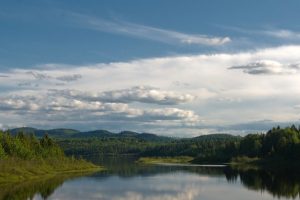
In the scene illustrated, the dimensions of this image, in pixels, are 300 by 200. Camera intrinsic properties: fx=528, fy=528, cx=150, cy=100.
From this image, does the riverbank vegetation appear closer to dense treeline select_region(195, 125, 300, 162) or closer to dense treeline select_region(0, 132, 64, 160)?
dense treeline select_region(0, 132, 64, 160)

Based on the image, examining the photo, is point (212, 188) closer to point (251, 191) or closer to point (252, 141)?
point (251, 191)

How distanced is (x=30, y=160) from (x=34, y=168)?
4511 mm

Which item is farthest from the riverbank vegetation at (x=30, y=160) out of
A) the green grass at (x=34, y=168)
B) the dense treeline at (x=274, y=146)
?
the dense treeline at (x=274, y=146)

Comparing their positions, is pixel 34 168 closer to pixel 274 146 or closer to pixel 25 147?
pixel 25 147

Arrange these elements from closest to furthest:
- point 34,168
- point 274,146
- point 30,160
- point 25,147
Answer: point 34,168, point 30,160, point 25,147, point 274,146

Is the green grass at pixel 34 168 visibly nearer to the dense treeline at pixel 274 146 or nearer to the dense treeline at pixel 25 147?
the dense treeline at pixel 25 147

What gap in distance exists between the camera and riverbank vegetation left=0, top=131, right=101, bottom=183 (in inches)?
4240

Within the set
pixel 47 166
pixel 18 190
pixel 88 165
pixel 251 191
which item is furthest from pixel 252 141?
pixel 18 190

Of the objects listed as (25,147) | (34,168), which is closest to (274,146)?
(25,147)

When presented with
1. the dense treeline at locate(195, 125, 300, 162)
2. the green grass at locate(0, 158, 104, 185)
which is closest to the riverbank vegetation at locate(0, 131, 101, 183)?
the green grass at locate(0, 158, 104, 185)

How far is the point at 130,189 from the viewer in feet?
284

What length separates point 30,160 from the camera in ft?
419

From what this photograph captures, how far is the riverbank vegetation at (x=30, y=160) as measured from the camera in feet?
353

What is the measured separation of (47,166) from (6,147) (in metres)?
15.8
